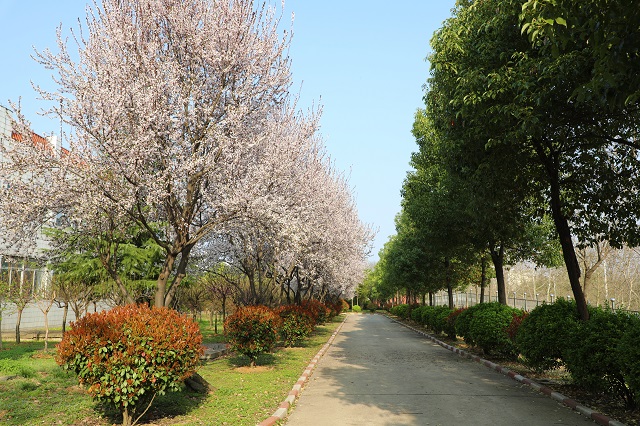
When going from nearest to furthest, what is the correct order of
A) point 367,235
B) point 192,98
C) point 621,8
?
point 621,8 → point 192,98 → point 367,235

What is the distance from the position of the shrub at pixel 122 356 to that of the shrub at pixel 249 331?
Result: 6.76 metres

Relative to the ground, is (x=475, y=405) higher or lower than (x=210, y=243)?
lower

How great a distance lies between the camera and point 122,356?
6781mm

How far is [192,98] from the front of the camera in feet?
35.3

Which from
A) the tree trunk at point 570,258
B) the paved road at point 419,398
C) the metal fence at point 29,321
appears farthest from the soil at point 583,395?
the metal fence at point 29,321

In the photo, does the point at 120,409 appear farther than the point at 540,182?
No

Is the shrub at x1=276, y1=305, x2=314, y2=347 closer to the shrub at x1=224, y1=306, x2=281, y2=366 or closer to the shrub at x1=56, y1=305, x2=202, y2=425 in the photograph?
the shrub at x1=224, y1=306, x2=281, y2=366

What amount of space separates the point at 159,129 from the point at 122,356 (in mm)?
5004

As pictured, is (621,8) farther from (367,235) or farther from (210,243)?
(367,235)

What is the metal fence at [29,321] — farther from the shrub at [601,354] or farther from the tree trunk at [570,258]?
the shrub at [601,354]

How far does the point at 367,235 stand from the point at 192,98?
3075 cm

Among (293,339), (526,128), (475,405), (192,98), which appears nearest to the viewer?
(526,128)

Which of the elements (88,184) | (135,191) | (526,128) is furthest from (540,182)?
(88,184)

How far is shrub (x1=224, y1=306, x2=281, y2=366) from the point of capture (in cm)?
1397
